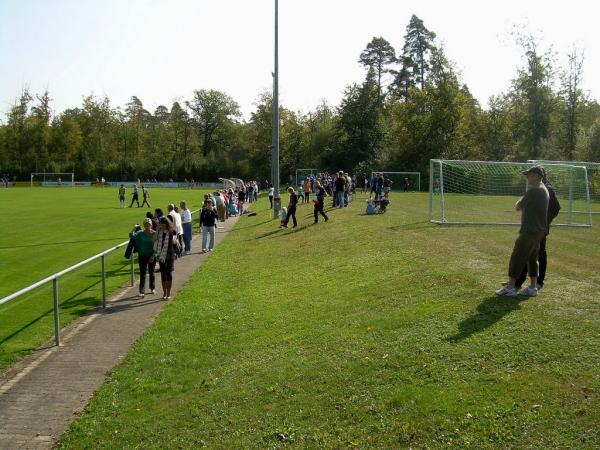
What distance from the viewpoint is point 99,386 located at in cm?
723

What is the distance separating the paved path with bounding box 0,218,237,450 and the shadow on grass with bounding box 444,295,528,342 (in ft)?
14.7

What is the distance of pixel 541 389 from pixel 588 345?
1.24 m

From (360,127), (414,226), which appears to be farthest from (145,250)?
(360,127)

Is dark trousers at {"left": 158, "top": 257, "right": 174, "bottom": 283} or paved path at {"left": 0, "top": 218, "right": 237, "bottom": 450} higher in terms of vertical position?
dark trousers at {"left": 158, "top": 257, "right": 174, "bottom": 283}

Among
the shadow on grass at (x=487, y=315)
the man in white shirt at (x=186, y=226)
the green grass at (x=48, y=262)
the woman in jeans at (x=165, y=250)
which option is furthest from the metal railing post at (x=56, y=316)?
the man in white shirt at (x=186, y=226)

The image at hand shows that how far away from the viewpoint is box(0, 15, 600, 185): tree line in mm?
55812

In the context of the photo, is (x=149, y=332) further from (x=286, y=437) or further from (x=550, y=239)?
(x=550, y=239)

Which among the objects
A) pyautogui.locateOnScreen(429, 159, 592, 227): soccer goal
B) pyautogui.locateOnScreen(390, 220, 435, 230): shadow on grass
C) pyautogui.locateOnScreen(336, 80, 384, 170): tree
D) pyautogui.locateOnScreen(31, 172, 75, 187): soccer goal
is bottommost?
pyautogui.locateOnScreen(390, 220, 435, 230): shadow on grass

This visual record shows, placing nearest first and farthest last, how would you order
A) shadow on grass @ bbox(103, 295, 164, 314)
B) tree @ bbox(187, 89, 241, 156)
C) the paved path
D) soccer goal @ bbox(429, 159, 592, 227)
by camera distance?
1. the paved path
2. shadow on grass @ bbox(103, 295, 164, 314)
3. soccer goal @ bbox(429, 159, 592, 227)
4. tree @ bbox(187, 89, 241, 156)

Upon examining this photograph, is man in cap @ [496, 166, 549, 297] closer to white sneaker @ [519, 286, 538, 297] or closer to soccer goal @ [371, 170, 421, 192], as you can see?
white sneaker @ [519, 286, 538, 297]

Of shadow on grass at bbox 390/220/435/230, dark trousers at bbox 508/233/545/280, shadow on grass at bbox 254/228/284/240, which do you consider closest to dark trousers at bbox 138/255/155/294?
dark trousers at bbox 508/233/545/280

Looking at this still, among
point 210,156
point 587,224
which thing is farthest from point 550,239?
point 210,156

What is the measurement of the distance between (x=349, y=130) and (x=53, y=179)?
50.0 meters

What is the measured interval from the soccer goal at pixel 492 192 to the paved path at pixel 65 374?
40.7ft
